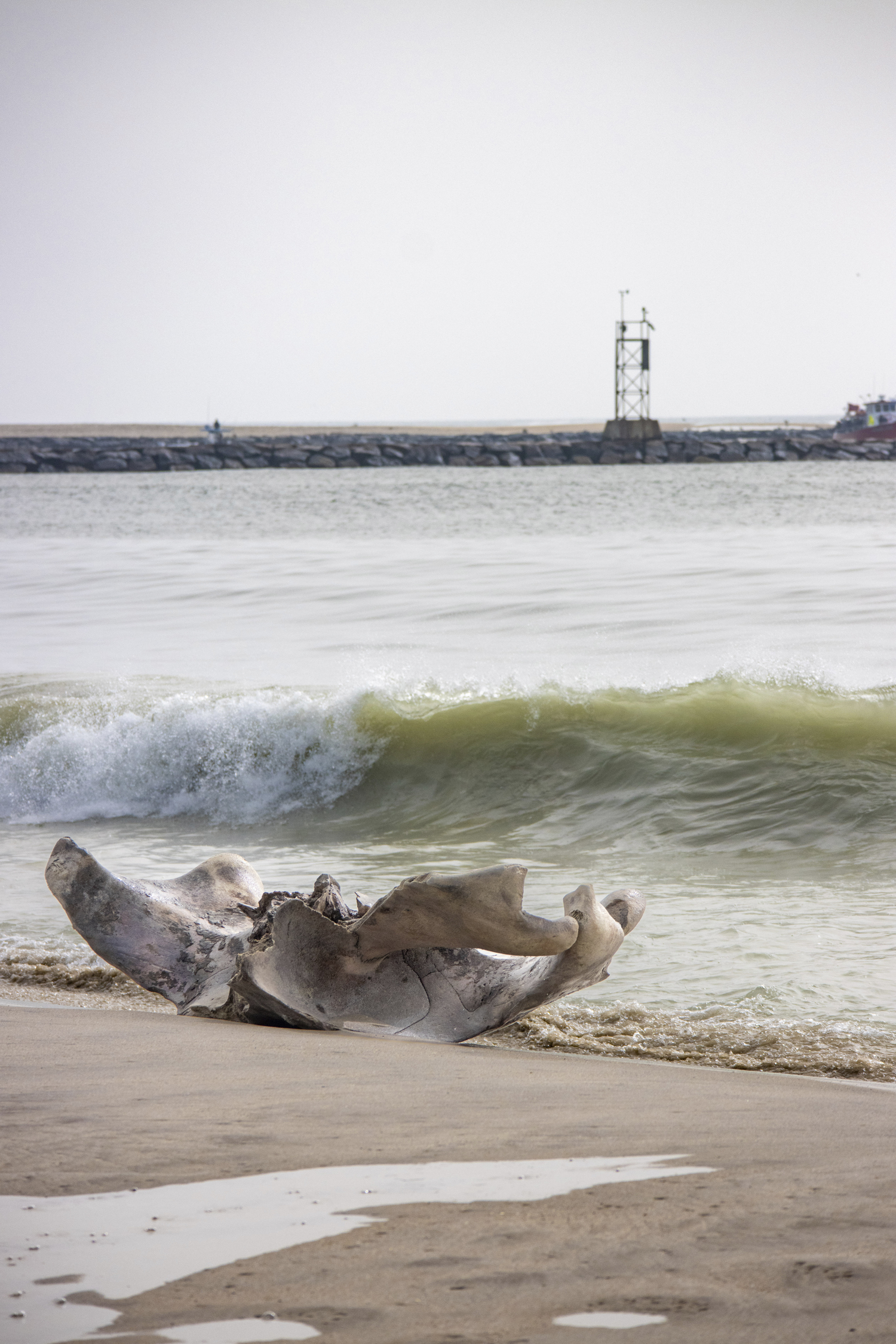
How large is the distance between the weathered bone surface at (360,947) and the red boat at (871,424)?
221 ft

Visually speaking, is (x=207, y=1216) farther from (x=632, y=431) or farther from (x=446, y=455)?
(x=632, y=431)

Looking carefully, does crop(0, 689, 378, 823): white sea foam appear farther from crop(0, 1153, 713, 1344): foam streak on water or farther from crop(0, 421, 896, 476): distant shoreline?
crop(0, 421, 896, 476): distant shoreline

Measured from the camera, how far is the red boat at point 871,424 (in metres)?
68.2

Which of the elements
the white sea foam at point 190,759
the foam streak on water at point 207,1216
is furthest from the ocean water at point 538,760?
the foam streak on water at point 207,1216

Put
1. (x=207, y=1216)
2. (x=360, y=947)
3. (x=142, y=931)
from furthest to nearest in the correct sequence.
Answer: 1. (x=142, y=931)
2. (x=360, y=947)
3. (x=207, y=1216)

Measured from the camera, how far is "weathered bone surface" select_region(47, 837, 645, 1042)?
2.65 metres

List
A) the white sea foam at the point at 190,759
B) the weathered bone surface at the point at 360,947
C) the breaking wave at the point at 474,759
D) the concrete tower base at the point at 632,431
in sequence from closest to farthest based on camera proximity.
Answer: the weathered bone surface at the point at 360,947 < the breaking wave at the point at 474,759 < the white sea foam at the point at 190,759 < the concrete tower base at the point at 632,431

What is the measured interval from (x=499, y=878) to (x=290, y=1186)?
0.98m

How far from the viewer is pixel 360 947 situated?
289cm

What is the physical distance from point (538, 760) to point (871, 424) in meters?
69.1

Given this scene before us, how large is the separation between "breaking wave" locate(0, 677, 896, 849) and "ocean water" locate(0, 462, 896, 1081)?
2 cm

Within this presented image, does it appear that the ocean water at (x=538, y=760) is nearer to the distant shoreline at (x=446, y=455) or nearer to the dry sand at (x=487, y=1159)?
the dry sand at (x=487, y=1159)

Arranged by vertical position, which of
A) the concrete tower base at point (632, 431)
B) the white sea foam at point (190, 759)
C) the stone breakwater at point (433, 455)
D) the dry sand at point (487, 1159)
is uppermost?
the concrete tower base at point (632, 431)

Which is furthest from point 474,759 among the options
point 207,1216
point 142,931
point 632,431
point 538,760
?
point 632,431
